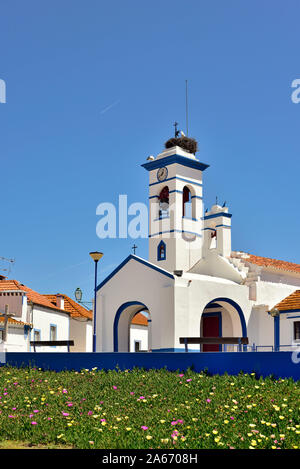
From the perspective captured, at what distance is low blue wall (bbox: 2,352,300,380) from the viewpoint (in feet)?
53.2

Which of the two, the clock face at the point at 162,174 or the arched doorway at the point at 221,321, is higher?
the clock face at the point at 162,174

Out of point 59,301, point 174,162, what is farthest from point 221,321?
point 59,301

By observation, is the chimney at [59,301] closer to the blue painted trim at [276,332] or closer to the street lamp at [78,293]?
the street lamp at [78,293]

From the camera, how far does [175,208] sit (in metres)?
32.1

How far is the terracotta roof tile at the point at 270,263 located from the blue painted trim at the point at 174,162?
543 centimetres

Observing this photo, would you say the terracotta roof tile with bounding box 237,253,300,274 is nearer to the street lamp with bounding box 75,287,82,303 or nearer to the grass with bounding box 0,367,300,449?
the street lamp with bounding box 75,287,82,303

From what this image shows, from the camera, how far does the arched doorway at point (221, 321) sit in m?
29.8

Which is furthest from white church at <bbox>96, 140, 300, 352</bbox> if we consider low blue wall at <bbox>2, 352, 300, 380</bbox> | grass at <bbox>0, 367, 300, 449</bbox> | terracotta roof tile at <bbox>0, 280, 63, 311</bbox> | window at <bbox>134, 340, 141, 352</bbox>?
window at <bbox>134, 340, 141, 352</bbox>

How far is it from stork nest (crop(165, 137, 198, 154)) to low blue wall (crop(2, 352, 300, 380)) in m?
17.4

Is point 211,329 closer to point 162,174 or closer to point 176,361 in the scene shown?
point 162,174

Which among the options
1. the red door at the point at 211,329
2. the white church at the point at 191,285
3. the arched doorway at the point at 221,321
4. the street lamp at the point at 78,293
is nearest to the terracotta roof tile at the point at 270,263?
the white church at the point at 191,285

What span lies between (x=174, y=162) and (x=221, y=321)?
8.77 meters

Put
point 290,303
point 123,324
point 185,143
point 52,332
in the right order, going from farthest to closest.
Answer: point 52,332 → point 185,143 → point 123,324 → point 290,303

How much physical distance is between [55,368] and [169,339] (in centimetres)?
899
